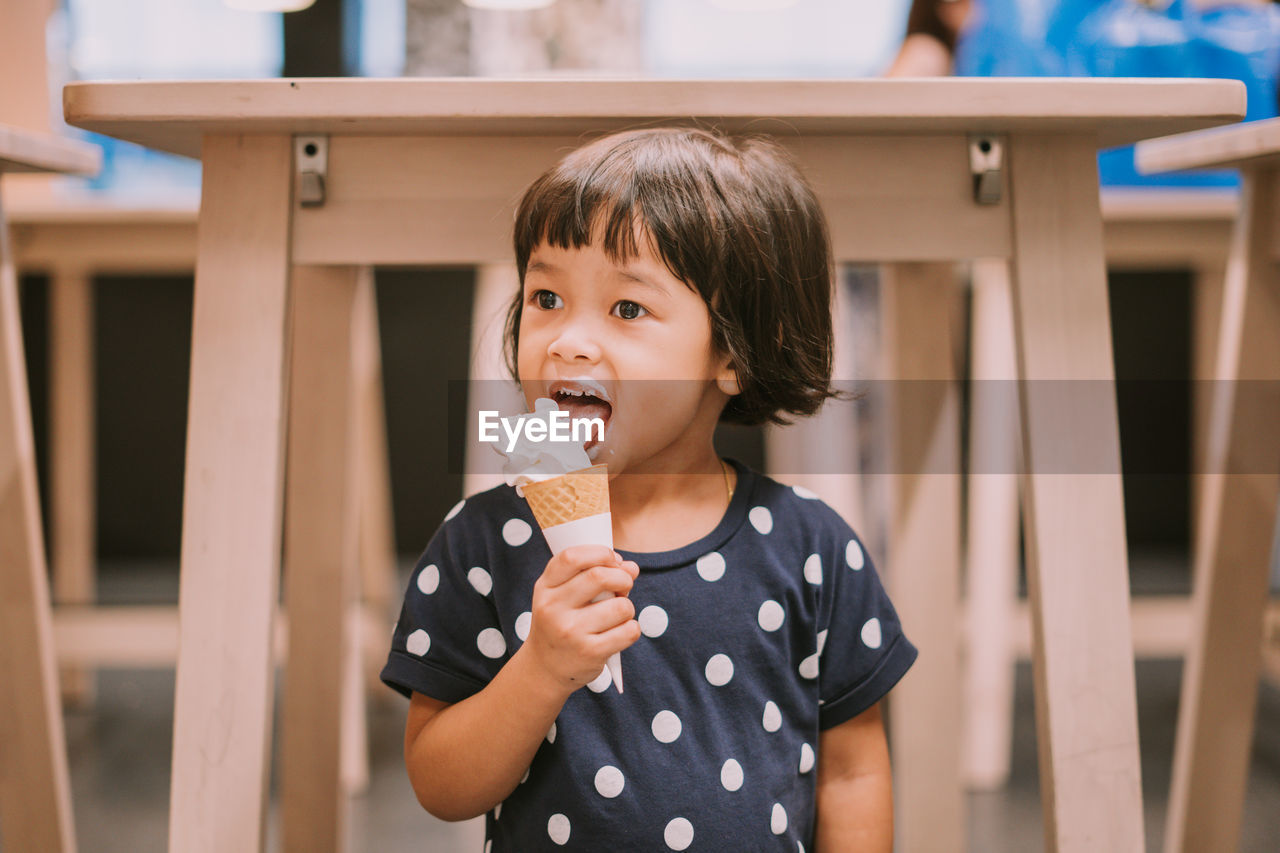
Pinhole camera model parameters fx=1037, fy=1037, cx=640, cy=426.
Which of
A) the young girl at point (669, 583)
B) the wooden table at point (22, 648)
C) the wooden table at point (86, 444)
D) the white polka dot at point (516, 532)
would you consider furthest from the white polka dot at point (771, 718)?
the wooden table at point (86, 444)

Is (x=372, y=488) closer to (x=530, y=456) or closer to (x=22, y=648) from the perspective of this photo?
(x=22, y=648)

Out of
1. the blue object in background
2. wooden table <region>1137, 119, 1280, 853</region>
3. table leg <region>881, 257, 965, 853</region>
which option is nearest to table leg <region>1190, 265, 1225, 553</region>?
the blue object in background

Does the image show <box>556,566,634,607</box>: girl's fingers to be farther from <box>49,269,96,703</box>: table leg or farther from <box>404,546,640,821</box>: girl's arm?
<box>49,269,96,703</box>: table leg

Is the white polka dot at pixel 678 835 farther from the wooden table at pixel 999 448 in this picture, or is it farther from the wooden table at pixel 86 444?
the wooden table at pixel 999 448

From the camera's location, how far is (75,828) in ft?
4.56

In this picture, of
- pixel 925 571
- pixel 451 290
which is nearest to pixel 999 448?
pixel 925 571

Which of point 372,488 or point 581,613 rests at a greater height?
point 581,613

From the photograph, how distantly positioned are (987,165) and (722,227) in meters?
0.22

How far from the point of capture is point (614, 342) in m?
0.70

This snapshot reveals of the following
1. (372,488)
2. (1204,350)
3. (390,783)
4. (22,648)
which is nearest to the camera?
(22,648)

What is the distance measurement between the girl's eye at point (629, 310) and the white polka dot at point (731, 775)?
1.05ft

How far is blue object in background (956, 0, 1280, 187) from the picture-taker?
1.36 meters

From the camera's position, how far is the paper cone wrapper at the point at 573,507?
2.10 ft

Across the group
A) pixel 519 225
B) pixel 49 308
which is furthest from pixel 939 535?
pixel 49 308
